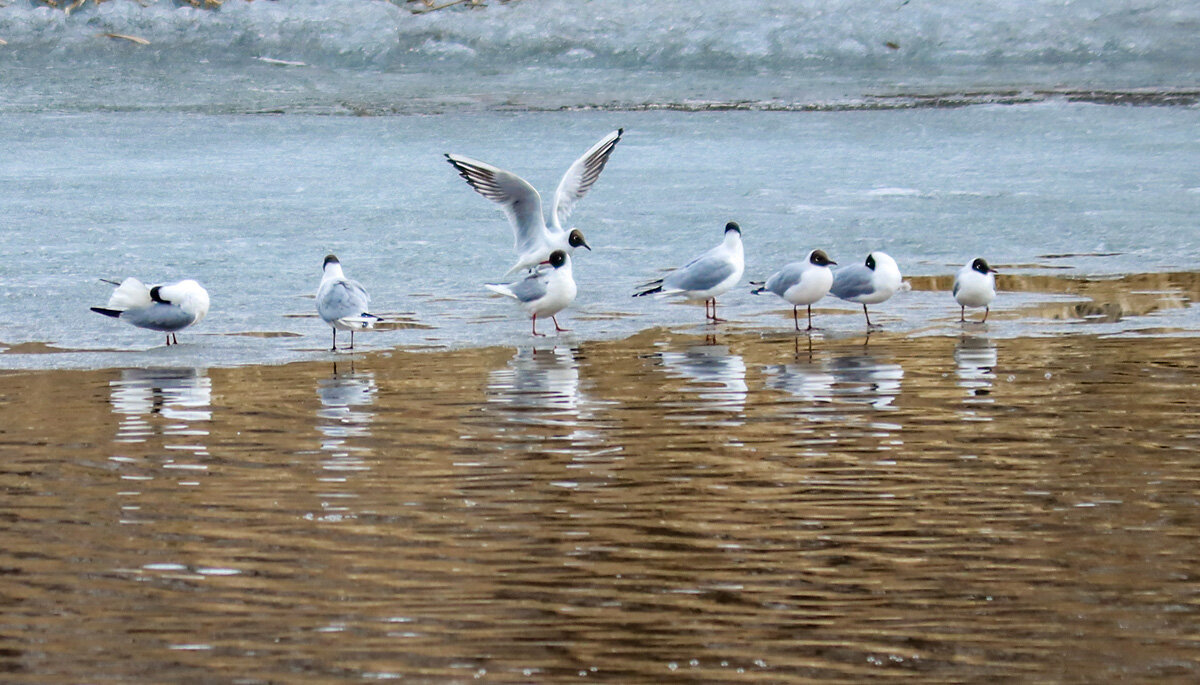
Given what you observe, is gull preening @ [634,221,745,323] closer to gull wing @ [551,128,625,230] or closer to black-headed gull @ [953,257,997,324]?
black-headed gull @ [953,257,997,324]

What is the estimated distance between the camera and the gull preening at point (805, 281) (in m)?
8.06

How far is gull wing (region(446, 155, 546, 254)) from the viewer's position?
32.4 feet

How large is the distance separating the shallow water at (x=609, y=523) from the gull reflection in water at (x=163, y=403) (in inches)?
1.0

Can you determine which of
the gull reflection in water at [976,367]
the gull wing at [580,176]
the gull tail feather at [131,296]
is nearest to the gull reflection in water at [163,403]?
the gull tail feather at [131,296]

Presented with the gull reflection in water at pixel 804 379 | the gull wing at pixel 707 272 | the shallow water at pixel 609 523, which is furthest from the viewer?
the gull wing at pixel 707 272

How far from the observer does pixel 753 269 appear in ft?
31.4

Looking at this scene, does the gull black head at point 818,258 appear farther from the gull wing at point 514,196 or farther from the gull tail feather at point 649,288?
the gull wing at point 514,196

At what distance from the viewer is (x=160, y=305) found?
7645mm

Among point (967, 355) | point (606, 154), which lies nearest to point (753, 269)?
point (606, 154)

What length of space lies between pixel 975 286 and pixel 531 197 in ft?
10.2

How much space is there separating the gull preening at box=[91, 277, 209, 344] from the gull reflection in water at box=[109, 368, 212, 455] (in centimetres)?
55

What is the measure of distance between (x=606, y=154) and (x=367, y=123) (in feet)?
19.0

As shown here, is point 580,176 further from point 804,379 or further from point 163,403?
point 163,403

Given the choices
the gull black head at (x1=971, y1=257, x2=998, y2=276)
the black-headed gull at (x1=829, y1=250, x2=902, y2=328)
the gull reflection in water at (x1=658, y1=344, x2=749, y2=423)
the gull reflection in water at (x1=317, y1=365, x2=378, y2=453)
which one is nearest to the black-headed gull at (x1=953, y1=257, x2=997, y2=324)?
the gull black head at (x1=971, y1=257, x2=998, y2=276)
